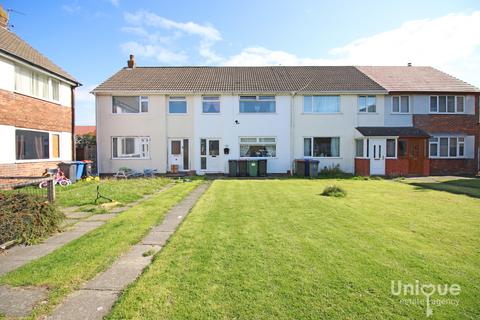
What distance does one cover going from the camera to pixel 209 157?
63.7 ft

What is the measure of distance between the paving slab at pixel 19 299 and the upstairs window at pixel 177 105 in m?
16.7

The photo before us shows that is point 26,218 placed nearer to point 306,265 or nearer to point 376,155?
point 306,265

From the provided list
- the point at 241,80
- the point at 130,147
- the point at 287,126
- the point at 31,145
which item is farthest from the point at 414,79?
the point at 31,145

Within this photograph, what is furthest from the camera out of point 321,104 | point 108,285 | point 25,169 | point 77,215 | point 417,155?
point 321,104

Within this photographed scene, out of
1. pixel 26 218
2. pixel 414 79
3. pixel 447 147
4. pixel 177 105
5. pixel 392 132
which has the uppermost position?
pixel 414 79

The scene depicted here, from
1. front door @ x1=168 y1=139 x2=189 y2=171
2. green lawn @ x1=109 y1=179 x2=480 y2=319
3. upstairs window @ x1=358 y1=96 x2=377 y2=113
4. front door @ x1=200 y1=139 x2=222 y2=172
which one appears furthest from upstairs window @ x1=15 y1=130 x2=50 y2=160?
upstairs window @ x1=358 y1=96 x2=377 y2=113

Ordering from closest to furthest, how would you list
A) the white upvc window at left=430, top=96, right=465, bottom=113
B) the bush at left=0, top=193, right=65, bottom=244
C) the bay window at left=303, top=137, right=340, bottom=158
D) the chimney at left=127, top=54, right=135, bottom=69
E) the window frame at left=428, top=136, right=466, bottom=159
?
the bush at left=0, top=193, right=65, bottom=244 < the bay window at left=303, top=137, right=340, bottom=158 < the window frame at left=428, top=136, right=466, bottom=159 < the white upvc window at left=430, top=96, right=465, bottom=113 < the chimney at left=127, top=54, right=135, bottom=69

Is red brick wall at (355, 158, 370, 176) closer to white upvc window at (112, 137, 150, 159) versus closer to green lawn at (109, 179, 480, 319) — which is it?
green lawn at (109, 179, 480, 319)

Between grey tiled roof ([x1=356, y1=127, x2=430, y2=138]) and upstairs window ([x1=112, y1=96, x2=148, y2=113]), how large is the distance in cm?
1460

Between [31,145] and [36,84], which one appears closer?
[31,145]

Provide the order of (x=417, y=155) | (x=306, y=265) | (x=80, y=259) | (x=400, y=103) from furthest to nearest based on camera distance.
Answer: (x=400, y=103) < (x=417, y=155) < (x=80, y=259) < (x=306, y=265)

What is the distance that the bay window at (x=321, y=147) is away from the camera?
19.8 meters

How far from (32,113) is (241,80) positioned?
43.0 feet

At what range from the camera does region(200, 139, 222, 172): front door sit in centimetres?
1939
